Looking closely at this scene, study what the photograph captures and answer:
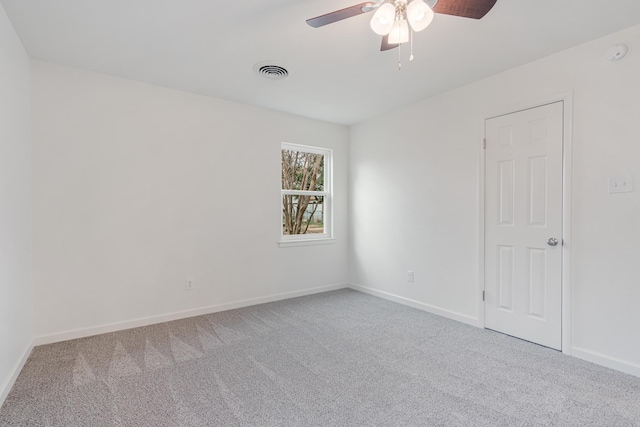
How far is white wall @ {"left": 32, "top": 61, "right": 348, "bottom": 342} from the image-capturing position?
277 centimetres

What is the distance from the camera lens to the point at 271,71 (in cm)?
288

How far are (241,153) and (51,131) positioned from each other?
1745 millimetres

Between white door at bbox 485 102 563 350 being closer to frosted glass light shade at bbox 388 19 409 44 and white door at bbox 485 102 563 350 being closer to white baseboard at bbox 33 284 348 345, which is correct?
frosted glass light shade at bbox 388 19 409 44

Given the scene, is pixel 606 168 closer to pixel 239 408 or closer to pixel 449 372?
pixel 449 372

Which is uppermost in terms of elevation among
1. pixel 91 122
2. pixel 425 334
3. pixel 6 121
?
pixel 91 122

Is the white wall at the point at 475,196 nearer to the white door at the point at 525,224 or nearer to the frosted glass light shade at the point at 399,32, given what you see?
the white door at the point at 525,224

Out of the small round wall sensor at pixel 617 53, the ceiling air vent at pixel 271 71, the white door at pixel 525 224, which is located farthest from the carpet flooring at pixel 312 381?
the ceiling air vent at pixel 271 71

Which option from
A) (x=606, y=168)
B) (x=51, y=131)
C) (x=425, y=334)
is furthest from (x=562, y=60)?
(x=51, y=131)

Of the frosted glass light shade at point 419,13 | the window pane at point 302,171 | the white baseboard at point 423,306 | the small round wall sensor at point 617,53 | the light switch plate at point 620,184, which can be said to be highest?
the small round wall sensor at point 617,53

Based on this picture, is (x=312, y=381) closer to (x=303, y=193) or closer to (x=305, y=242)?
(x=305, y=242)

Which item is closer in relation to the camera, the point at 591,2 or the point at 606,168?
the point at 591,2

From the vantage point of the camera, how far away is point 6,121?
2090 mm

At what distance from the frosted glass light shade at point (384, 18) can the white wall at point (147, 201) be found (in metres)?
2.44

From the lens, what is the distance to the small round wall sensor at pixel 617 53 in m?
2.25
